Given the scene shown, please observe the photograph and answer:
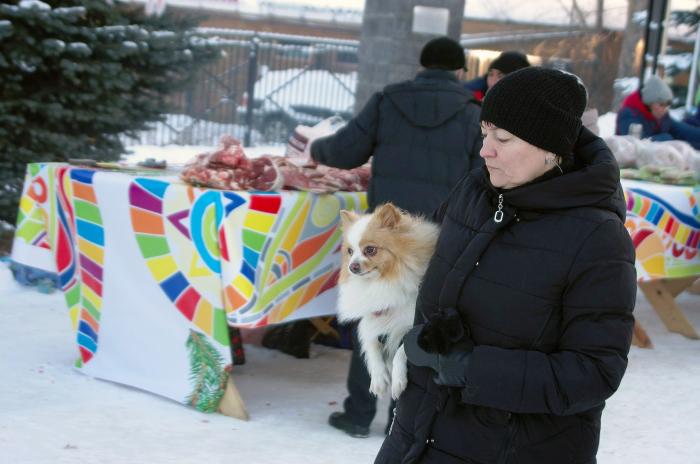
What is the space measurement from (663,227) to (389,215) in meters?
3.68

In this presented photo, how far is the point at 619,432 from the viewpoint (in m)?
5.30

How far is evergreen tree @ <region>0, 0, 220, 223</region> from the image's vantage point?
7.62m

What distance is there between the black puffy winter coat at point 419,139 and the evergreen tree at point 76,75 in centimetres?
363

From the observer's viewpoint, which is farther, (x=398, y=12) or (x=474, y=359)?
(x=398, y=12)

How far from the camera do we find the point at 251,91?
53.5 ft

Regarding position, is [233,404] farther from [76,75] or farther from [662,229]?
[76,75]

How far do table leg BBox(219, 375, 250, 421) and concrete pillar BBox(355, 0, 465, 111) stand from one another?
261 inches

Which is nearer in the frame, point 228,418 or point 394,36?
point 228,418

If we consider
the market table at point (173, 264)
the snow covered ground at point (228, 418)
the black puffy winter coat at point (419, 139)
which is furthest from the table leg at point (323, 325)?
Result: the black puffy winter coat at point (419, 139)

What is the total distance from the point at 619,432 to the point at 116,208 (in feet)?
10.0

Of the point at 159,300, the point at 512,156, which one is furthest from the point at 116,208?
the point at 512,156

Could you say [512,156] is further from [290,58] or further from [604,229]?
[290,58]

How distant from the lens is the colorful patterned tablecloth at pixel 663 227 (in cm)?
650

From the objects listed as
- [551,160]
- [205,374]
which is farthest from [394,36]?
[551,160]
